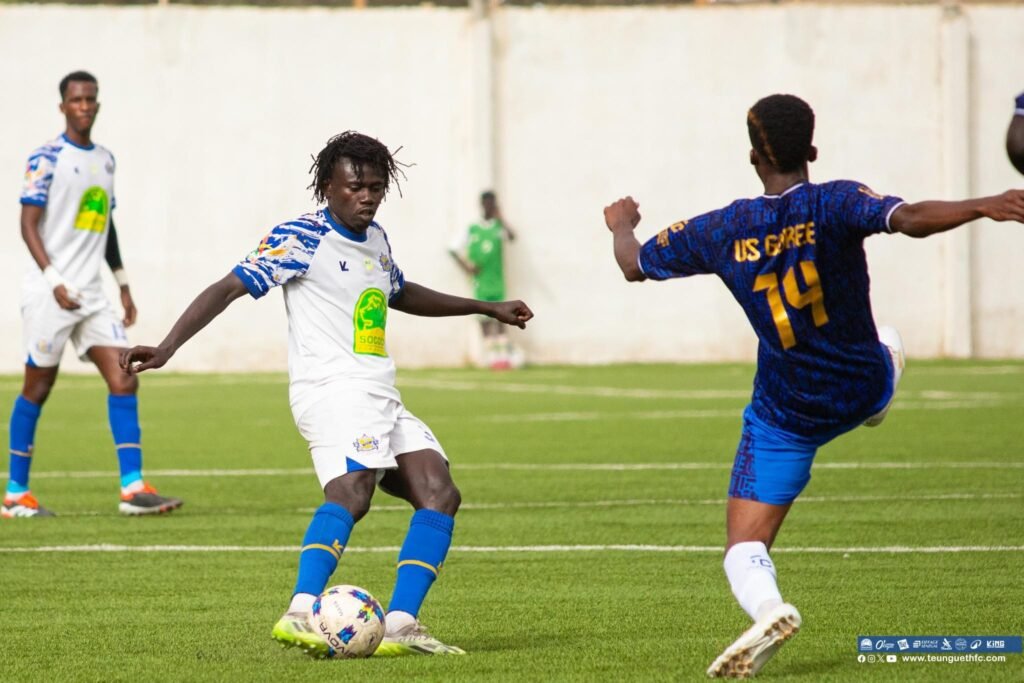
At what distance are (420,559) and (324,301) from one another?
0.94m

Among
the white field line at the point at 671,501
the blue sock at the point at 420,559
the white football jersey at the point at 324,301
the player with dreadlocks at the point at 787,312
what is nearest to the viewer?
the player with dreadlocks at the point at 787,312

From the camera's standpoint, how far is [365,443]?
5.95 m

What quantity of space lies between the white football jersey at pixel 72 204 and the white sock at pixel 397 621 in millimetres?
5138

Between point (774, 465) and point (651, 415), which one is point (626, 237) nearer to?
point (774, 465)

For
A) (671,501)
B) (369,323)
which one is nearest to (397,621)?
(369,323)

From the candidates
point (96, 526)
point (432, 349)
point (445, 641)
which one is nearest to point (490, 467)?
point (96, 526)

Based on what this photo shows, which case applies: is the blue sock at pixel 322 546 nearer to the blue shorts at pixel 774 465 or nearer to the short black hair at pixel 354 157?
the short black hair at pixel 354 157

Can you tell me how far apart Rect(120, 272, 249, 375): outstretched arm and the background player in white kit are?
171 inches

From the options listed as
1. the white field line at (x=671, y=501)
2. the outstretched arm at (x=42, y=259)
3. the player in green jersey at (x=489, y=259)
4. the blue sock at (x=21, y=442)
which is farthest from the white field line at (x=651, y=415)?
the player in green jersey at (x=489, y=259)

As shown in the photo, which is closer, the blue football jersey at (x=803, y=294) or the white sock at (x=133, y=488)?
the blue football jersey at (x=803, y=294)

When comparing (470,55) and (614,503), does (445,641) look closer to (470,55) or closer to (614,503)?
(614,503)

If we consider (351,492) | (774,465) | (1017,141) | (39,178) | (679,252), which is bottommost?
(351,492)

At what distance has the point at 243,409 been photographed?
59.2 ft

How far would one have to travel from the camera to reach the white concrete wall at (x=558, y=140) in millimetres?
24703
